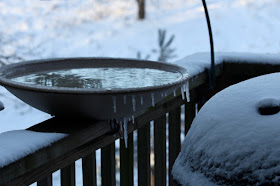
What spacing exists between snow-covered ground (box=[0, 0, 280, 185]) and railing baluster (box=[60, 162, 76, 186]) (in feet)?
31.3

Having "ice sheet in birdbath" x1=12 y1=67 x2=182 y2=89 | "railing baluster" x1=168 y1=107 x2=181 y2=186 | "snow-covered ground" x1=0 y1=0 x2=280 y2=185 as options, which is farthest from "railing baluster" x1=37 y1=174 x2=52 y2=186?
"snow-covered ground" x1=0 y1=0 x2=280 y2=185

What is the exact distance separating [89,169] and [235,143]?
26.6 inches

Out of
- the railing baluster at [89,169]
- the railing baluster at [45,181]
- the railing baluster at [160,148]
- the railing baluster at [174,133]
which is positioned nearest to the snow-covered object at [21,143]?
the railing baluster at [45,181]

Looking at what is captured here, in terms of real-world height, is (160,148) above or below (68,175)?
below

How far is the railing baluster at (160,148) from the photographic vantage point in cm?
199

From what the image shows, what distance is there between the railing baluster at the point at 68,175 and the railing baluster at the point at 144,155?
51cm

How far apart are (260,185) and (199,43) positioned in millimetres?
12127

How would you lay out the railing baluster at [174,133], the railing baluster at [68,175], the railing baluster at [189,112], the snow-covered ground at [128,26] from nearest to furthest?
the railing baluster at [68,175] < the railing baluster at [174,133] < the railing baluster at [189,112] < the snow-covered ground at [128,26]

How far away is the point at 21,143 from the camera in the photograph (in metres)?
1.14

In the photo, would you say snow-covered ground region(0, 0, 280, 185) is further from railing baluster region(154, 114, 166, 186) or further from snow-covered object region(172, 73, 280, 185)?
snow-covered object region(172, 73, 280, 185)

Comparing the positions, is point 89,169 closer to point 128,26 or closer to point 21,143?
point 21,143

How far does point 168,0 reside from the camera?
16.4 metres

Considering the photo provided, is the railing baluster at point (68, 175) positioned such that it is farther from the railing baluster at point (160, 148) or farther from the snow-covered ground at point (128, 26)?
the snow-covered ground at point (128, 26)

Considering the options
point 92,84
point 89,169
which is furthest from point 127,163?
point 92,84
